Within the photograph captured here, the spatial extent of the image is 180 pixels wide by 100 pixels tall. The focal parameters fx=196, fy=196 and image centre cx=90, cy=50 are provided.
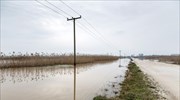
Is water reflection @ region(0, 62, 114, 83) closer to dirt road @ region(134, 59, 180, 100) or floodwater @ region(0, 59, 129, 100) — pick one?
floodwater @ region(0, 59, 129, 100)

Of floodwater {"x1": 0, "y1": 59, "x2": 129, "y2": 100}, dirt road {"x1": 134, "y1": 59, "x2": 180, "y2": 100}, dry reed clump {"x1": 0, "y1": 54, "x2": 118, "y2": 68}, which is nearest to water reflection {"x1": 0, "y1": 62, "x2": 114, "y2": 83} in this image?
floodwater {"x1": 0, "y1": 59, "x2": 129, "y2": 100}

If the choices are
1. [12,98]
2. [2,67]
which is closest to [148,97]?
[12,98]

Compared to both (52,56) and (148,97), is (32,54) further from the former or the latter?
(148,97)

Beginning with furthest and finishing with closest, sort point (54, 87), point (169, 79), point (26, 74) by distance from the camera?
point (26, 74) < point (169, 79) < point (54, 87)

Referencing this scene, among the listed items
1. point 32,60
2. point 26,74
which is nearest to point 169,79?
point 26,74

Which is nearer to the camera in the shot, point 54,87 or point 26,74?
point 54,87

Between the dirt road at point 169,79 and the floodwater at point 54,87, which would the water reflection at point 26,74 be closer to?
the floodwater at point 54,87

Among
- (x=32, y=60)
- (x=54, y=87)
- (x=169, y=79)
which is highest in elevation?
(x=32, y=60)

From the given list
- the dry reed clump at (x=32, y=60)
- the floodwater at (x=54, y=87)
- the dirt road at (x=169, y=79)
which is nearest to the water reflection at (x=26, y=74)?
the floodwater at (x=54, y=87)

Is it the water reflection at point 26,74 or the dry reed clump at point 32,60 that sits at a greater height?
the dry reed clump at point 32,60

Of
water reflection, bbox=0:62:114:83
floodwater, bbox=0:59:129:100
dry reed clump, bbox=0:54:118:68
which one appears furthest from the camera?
dry reed clump, bbox=0:54:118:68

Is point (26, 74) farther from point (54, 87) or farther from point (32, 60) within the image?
point (32, 60)

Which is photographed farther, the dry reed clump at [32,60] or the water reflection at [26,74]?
the dry reed clump at [32,60]

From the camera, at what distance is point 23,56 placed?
26.9m
